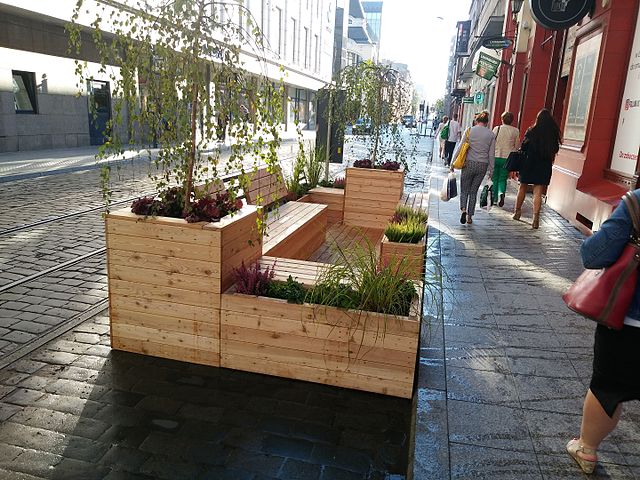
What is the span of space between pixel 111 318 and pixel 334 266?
72.4 inches

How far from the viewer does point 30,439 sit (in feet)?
10.6

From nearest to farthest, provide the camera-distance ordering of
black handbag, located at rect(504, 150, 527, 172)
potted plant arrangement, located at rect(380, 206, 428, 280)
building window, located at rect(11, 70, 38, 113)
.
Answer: potted plant arrangement, located at rect(380, 206, 428, 280) < black handbag, located at rect(504, 150, 527, 172) < building window, located at rect(11, 70, 38, 113)

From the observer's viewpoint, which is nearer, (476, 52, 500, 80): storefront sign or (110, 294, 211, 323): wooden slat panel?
(110, 294, 211, 323): wooden slat panel

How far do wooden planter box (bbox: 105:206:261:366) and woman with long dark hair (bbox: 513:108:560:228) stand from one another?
256 inches

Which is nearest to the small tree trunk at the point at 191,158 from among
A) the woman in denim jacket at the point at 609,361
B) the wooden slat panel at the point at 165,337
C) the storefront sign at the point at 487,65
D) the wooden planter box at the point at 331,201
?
the wooden slat panel at the point at 165,337

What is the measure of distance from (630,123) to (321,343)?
23.4ft

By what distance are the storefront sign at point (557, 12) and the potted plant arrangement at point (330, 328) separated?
8489 millimetres

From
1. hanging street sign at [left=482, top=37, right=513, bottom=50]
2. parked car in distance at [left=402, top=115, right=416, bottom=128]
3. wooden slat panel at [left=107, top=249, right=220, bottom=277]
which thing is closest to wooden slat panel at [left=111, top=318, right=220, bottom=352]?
wooden slat panel at [left=107, top=249, right=220, bottom=277]

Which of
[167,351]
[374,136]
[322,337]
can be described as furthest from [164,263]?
[374,136]

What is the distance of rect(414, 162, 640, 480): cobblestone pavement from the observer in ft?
9.87

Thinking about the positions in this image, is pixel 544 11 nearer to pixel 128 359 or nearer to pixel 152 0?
pixel 152 0

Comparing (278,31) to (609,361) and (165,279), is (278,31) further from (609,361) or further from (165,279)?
(609,361)

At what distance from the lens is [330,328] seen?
387 cm

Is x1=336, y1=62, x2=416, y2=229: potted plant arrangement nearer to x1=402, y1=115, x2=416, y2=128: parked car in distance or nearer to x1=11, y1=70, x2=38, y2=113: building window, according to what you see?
x1=402, y1=115, x2=416, y2=128: parked car in distance
